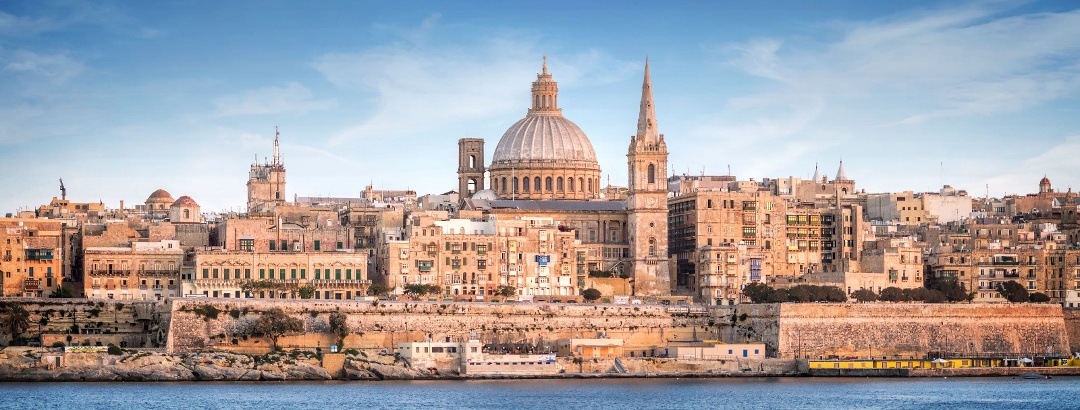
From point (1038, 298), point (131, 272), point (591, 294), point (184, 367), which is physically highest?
point (131, 272)

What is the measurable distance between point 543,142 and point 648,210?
947cm

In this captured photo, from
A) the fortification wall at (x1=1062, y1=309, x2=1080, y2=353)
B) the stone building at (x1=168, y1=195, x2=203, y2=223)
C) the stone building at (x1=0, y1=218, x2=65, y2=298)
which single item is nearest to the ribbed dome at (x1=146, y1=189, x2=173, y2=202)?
the stone building at (x1=168, y1=195, x2=203, y2=223)

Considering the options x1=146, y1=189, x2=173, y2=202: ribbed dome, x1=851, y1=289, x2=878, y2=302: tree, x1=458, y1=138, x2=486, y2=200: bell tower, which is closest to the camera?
x1=851, y1=289, x2=878, y2=302: tree

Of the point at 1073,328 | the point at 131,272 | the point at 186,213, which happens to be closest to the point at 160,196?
the point at 186,213

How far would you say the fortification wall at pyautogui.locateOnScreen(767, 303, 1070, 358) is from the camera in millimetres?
86062

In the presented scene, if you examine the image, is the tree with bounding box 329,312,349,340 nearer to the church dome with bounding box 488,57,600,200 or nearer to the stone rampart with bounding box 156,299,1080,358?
the stone rampart with bounding box 156,299,1080,358

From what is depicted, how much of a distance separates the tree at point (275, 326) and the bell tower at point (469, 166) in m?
29.2

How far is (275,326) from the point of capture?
263ft

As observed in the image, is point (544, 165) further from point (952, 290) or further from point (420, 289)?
point (952, 290)

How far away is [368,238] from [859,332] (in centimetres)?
2273

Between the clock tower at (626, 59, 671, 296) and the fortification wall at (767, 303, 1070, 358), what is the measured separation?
1169cm

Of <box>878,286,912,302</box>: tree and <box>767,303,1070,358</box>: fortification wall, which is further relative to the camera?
<box>878,286,912,302</box>: tree

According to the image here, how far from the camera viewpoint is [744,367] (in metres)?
82.7

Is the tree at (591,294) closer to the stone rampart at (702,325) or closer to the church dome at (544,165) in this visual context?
the stone rampart at (702,325)
